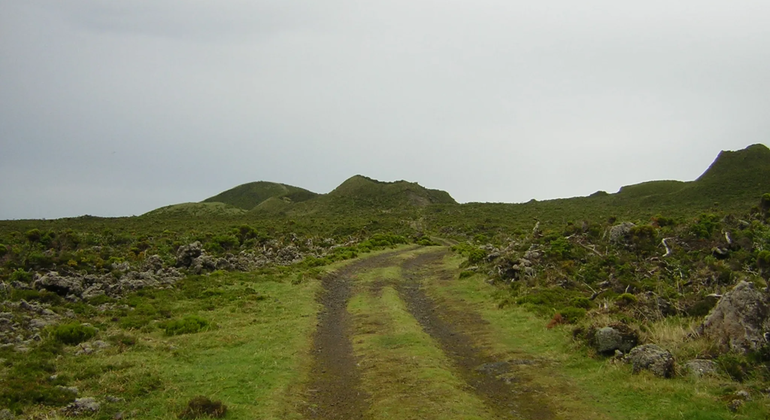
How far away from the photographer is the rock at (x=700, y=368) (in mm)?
10898

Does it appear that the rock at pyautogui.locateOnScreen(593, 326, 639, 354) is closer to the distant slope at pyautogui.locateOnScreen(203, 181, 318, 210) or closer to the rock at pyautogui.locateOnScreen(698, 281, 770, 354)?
the rock at pyautogui.locateOnScreen(698, 281, 770, 354)

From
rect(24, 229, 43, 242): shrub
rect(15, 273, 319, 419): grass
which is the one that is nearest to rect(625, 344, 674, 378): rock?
rect(15, 273, 319, 419): grass

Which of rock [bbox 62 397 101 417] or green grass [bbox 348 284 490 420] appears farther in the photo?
green grass [bbox 348 284 490 420]

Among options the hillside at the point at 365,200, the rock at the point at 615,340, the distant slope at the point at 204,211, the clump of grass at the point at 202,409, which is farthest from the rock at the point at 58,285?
the hillside at the point at 365,200

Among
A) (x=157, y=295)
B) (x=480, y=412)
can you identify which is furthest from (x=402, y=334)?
(x=157, y=295)

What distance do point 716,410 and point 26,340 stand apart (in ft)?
61.4

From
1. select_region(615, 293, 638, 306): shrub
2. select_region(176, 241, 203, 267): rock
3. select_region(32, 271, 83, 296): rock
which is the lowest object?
select_region(615, 293, 638, 306): shrub

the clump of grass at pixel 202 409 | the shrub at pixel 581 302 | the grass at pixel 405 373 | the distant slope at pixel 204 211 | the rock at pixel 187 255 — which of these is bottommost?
the grass at pixel 405 373

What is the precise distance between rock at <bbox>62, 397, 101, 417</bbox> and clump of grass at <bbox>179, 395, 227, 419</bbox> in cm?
185

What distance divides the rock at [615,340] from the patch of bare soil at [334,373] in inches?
283

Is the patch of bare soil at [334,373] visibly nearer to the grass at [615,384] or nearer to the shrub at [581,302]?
the grass at [615,384]

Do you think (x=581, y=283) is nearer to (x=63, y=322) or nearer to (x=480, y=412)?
(x=480, y=412)

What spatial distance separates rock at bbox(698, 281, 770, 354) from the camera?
11172 mm

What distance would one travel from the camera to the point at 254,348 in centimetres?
1556
